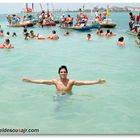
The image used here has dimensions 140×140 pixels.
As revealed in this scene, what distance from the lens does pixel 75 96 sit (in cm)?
718

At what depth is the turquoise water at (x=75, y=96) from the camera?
5768mm

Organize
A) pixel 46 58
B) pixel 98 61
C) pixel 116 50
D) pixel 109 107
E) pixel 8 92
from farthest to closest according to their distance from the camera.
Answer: pixel 116 50, pixel 46 58, pixel 98 61, pixel 8 92, pixel 109 107

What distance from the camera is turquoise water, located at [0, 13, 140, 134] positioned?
18.9 feet

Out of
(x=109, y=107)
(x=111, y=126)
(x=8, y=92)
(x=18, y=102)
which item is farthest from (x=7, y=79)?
(x=111, y=126)

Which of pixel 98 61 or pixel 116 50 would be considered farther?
pixel 116 50

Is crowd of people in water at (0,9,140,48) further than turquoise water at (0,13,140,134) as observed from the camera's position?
Yes

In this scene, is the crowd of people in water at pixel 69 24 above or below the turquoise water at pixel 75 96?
below

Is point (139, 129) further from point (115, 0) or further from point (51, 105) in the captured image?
point (115, 0)

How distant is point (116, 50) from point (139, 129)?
27.8 feet

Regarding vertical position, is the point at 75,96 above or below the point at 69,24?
above

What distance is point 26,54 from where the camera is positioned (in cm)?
1306

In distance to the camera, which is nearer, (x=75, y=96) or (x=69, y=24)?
(x=75, y=96)

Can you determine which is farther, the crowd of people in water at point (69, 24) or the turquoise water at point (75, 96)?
the crowd of people in water at point (69, 24)

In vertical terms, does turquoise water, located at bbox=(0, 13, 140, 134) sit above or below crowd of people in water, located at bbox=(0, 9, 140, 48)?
above
